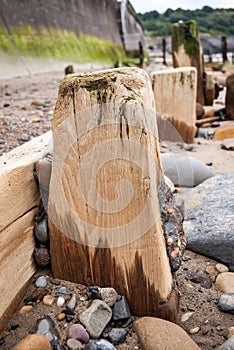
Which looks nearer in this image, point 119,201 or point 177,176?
point 119,201

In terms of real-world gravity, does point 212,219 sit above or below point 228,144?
above

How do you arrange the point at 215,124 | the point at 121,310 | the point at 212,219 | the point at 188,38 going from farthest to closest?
the point at 188,38 → the point at 215,124 → the point at 212,219 → the point at 121,310

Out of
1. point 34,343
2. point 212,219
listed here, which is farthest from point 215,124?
point 34,343

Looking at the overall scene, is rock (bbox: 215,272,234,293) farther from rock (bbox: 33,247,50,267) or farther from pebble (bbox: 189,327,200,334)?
rock (bbox: 33,247,50,267)

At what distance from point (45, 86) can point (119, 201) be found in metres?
6.80

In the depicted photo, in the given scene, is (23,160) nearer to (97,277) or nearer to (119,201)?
(119,201)

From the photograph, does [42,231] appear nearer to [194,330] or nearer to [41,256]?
[41,256]

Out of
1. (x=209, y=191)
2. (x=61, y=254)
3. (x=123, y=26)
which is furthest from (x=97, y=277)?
(x=123, y=26)

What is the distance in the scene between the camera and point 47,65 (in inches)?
458

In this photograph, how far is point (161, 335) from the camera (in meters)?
1.46

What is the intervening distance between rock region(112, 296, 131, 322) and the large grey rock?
787 millimetres

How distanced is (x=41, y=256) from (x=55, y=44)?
12.7 metres

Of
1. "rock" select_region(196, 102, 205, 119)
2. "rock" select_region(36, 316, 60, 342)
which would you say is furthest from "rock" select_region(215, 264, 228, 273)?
"rock" select_region(196, 102, 205, 119)

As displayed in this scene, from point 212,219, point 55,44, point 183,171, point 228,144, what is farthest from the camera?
point 55,44
